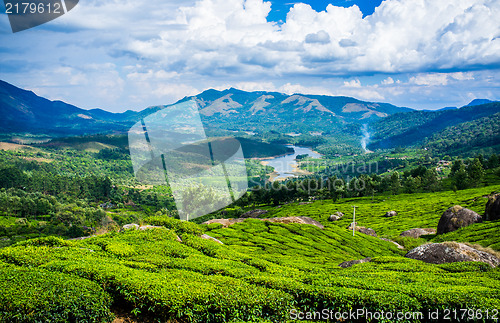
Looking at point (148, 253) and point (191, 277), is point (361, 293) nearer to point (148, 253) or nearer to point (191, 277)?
point (191, 277)

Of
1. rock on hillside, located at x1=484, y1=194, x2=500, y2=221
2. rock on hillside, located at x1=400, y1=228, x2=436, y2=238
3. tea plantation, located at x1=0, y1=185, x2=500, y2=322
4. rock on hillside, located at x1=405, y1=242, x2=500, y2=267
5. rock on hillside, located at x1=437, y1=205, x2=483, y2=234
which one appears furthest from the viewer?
rock on hillside, located at x1=400, y1=228, x2=436, y2=238

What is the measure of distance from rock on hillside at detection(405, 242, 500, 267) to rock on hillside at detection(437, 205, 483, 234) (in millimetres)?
24224

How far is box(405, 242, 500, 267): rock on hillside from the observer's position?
2536 centimetres

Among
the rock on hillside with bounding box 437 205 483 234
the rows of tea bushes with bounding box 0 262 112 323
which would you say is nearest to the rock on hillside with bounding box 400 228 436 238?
the rock on hillside with bounding box 437 205 483 234

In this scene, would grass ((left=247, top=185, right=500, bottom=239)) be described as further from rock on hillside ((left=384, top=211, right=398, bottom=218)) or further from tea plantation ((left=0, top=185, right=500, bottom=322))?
tea plantation ((left=0, top=185, right=500, bottom=322))

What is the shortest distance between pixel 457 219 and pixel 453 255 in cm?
2726

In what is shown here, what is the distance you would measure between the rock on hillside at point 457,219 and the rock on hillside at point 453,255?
24224mm

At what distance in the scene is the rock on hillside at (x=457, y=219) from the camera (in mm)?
47000

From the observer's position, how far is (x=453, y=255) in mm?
25891

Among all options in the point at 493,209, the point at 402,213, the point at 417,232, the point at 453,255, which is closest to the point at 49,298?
the point at 453,255

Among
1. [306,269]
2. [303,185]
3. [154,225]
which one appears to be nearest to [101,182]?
[303,185]

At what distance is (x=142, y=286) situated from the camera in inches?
502

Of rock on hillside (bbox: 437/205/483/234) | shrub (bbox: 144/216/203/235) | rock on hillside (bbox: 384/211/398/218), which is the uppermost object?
shrub (bbox: 144/216/203/235)

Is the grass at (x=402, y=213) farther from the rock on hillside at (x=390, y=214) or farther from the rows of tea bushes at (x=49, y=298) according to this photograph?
the rows of tea bushes at (x=49, y=298)
